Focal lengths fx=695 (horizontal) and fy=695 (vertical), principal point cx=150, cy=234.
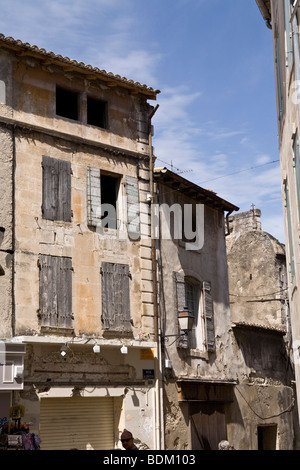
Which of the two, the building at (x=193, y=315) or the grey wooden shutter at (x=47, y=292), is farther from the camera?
the building at (x=193, y=315)

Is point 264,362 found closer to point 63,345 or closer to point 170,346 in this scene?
point 170,346

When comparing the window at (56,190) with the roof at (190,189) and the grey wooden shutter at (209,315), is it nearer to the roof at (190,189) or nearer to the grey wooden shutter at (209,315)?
the roof at (190,189)

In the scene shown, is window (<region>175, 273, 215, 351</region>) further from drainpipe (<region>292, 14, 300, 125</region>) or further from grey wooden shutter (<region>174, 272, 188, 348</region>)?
drainpipe (<region>292, 14, 300, 125</region>)

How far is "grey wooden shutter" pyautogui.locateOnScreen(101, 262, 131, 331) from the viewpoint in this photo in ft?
53.3

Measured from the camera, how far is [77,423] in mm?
15695

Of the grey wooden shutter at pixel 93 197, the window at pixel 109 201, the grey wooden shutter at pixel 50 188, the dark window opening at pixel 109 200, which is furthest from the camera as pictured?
the dark window opening at pixel 109 200

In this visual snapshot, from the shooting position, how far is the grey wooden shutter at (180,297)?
17.8 m

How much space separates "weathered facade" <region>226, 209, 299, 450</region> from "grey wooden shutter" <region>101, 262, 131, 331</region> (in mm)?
4704

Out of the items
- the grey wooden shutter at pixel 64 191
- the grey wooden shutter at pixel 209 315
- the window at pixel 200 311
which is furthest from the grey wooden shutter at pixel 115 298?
the grey wooden shutter at pixel 209 315

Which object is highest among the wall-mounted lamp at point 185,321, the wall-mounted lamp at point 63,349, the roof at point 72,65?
the roof at point 72,65

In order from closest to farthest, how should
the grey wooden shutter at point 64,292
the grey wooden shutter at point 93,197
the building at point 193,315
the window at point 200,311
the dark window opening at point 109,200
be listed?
the grey wooden shutter at point 64,292
the grey wooden shutter at point 93,197
the dark window opening at point 109,200
the building at point 193,315
the window at point 200,311

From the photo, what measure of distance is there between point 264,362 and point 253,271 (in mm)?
5906

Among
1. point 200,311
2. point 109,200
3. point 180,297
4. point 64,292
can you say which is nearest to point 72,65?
point 109,200
